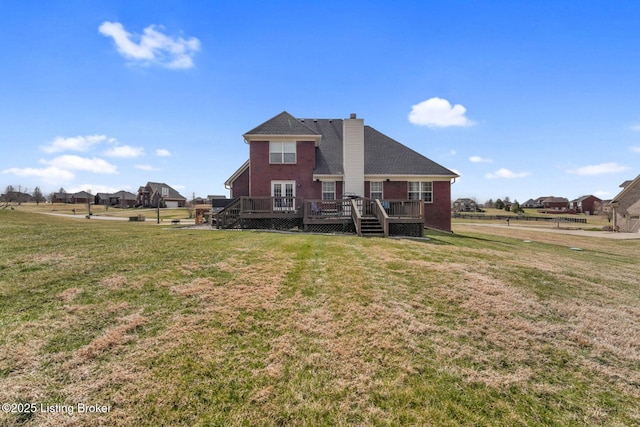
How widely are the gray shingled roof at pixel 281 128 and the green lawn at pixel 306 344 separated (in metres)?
12.9

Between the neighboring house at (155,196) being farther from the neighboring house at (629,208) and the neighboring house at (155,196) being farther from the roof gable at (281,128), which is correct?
the neighboring house at (629,208)

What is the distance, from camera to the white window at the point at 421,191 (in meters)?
19.9

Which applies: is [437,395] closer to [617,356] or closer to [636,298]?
[617,356]

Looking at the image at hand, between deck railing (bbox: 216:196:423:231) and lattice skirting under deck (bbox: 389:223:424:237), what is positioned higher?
deck railing (bbox: 216:196:423:231)

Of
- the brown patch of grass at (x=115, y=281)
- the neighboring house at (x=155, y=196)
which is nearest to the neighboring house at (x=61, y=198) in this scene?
the neighboring house at (x=155, y=196)

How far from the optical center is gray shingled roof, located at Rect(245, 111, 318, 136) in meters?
18.5

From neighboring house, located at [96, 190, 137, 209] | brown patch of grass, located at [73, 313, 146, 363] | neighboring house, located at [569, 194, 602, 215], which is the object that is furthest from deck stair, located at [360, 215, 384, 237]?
neighboring house, located at [569, 194, 602, 215]

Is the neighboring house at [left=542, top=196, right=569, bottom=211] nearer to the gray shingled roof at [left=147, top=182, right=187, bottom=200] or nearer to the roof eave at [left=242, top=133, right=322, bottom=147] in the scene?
the roof eave at [left=242, top=133, right=322, bottom=147]

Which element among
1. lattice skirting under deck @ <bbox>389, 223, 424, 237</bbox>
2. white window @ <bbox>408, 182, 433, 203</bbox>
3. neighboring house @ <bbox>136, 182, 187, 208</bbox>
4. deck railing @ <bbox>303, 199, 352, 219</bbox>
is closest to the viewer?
lattice skirting under deck @ <bbox>389, 223, 424, 237</bbox>

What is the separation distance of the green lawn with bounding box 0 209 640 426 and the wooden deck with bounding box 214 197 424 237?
22.1 ft

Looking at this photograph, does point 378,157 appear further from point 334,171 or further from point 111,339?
point 111,339

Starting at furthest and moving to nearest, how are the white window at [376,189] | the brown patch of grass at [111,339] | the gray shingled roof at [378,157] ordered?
the white window at [376,189] → the gray shingled roof at [378,157] → the brown patch of grass at [111,339]

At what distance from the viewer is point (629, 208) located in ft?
96.8

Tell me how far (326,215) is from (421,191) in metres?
8.41
